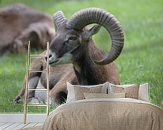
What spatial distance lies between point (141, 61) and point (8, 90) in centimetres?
154

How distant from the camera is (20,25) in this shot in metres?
6.79

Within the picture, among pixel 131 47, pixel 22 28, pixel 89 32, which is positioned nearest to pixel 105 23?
pixel 89 32

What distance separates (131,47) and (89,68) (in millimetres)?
929

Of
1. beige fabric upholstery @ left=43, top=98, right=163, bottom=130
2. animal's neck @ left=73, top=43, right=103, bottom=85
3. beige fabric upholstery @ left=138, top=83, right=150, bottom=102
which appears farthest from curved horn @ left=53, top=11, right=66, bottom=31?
beige fabric upholstery @ left=43, top=98, right=163, bottom=130

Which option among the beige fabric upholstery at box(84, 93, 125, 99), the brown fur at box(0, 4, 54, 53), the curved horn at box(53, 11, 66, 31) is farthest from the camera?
the brown fur at box(0, 4, 54, 53)

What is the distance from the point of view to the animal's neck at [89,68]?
5.54 m

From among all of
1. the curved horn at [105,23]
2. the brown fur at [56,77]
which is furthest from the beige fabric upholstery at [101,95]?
the brown fur at [56,77]

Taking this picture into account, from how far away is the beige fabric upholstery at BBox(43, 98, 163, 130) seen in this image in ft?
15.1

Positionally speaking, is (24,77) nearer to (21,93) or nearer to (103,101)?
(21,93)

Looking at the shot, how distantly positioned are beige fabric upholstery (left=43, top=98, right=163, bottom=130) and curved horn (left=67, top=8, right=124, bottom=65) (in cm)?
82

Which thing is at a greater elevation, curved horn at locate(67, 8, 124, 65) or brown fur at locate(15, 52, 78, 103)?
curved horn at locate(67, 8, 124, 65)

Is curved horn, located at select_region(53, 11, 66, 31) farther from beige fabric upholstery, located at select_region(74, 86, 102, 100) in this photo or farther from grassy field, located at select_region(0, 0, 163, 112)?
beige fabric upholstery, located at select_region(74, 86, 102, 100)

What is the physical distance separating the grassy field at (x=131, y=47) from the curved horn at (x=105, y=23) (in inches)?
25.8

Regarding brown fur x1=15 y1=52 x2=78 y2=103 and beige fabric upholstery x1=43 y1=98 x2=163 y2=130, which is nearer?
beige fabric upholstery x1=43 y1=98 x2=163 y2=130
